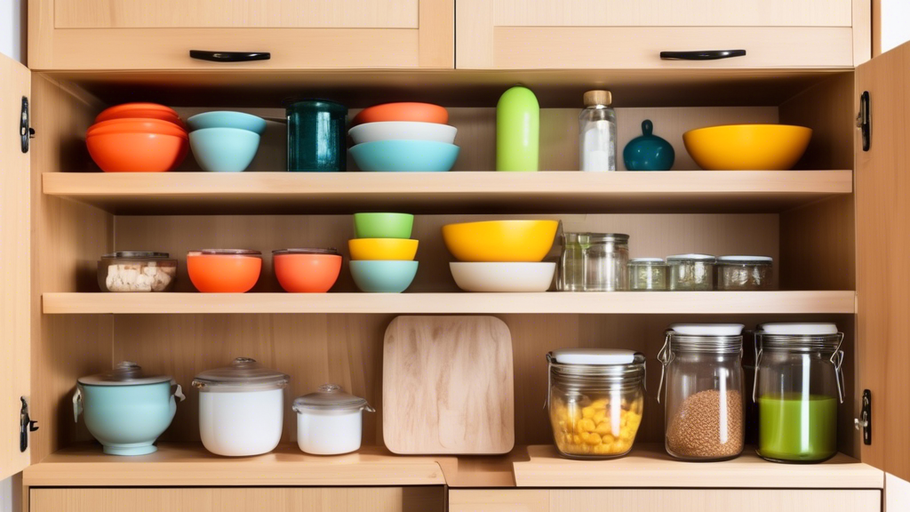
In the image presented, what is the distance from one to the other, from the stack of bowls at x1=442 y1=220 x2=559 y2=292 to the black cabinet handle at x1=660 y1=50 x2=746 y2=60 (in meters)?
0.36

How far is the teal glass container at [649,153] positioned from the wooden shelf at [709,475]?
0.58 meters

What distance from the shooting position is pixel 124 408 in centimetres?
146


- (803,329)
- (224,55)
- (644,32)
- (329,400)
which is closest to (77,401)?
(329,400)

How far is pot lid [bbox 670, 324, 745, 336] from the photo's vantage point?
145 centimetres

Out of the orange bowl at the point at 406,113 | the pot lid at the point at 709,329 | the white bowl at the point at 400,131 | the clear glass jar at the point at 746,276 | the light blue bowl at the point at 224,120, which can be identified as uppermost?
the orange bowl at the point at 406,113

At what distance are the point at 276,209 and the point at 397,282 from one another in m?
0.35

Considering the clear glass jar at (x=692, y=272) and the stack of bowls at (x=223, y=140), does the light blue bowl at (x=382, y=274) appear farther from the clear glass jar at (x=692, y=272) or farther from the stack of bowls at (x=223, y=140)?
the clear glass jar at (x=692, y=272)

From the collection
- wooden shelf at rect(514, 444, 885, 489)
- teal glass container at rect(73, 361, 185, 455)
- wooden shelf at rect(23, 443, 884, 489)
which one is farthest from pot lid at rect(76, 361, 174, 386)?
wooden shelf at rect(514, 444, 885, 489)

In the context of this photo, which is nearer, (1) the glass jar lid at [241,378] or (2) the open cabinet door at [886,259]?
(2) the open cabinet door at [886,259]

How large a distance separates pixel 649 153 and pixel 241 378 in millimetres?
900

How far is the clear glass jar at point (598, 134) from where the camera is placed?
1488 mm

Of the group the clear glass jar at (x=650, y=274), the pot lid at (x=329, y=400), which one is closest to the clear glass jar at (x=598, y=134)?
the clear glass jar at (x=650, y=274)

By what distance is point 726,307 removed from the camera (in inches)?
54.5

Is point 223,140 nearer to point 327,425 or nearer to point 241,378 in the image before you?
point 241,378
